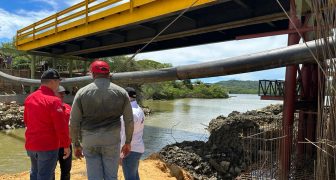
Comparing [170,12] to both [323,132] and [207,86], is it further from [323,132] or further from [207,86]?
[207,86]

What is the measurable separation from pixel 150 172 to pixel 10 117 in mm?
12807

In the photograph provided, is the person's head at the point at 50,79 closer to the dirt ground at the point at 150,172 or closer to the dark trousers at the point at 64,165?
the dark trousers at the point at 64,165

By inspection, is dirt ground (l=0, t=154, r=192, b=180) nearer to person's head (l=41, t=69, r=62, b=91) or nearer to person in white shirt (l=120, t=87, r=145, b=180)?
person in white shirt (l=120, t=87, r=145, b=180)

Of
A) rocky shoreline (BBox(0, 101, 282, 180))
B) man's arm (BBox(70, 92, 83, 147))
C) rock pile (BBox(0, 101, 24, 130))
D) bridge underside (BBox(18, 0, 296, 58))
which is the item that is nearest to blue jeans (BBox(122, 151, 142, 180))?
man's arm (BBox(70, 92, 83, 147))

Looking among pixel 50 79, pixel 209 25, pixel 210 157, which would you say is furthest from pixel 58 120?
pixel 209 25

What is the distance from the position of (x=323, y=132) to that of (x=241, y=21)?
9.36 meters

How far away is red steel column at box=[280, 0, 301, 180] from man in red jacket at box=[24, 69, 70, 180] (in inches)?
198

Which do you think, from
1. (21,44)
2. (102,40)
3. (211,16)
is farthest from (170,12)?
(21,44)

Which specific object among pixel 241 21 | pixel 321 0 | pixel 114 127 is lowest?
pixel 114 127

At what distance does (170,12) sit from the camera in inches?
464

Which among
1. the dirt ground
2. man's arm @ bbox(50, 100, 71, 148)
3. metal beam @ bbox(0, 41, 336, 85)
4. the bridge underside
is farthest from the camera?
the bridge underside

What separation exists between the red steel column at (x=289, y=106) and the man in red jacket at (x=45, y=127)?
504cm

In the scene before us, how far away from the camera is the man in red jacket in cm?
406

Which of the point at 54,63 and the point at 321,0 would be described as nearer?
the point at 321,0
